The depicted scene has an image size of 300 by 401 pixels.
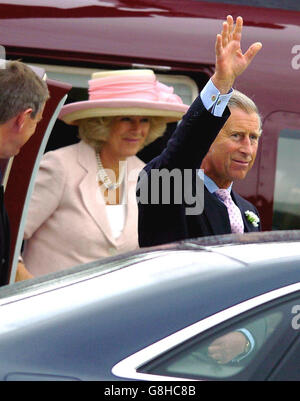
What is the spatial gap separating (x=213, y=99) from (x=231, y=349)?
1363mm

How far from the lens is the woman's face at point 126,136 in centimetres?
480

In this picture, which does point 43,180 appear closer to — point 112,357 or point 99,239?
point 99,239

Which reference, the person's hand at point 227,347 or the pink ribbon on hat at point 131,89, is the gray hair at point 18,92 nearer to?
the pink ribbon on hat at point 131,89

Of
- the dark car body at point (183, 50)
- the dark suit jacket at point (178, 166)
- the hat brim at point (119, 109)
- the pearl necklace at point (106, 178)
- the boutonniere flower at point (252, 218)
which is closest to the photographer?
the dark suit jacket at point (178, 166)

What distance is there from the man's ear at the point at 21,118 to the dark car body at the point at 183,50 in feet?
4.31

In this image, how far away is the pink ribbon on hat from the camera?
16.9 ft

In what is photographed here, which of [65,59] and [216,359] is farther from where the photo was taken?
[65,59]

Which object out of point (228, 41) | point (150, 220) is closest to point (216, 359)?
point (150, 220)

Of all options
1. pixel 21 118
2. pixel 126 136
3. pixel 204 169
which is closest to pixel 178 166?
pixel 204 169

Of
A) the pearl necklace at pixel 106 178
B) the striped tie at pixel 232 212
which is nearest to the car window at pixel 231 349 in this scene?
the striped tie at pixel 232 212

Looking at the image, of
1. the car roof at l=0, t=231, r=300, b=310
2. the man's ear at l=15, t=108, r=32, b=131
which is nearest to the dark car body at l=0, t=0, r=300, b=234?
the man's ear at l=15, t=108, r=32, b=131
